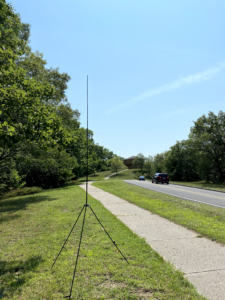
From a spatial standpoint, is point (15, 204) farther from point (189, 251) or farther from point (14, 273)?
point (189, 251)

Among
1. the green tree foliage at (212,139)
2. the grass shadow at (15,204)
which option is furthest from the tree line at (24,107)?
the green tree foliage at (212,139)

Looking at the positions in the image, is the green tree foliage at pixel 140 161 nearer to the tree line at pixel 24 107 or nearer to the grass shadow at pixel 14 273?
the tree line at pixel 24 107

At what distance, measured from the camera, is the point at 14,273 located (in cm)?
365

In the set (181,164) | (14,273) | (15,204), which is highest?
(181,164)

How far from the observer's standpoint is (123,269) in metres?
3.55

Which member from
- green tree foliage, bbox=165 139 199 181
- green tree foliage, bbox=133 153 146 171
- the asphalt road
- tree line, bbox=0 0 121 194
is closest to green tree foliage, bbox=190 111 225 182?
the asphalt road

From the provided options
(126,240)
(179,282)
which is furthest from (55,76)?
(179,282)

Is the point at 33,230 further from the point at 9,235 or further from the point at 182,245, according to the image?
the point at 182,245

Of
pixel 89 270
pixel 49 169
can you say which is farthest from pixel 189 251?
pixel 49 169

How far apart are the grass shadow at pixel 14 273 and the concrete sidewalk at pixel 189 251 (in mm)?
2615

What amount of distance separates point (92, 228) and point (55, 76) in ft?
58.0

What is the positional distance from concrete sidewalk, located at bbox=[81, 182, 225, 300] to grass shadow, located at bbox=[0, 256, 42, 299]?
2615mm

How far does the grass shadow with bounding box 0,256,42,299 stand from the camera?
315cm

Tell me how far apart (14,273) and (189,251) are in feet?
11.6
